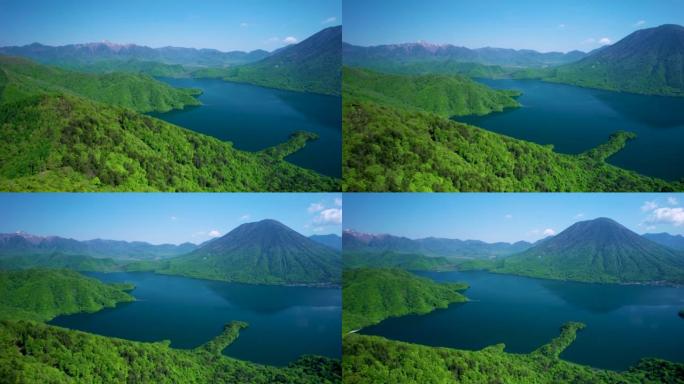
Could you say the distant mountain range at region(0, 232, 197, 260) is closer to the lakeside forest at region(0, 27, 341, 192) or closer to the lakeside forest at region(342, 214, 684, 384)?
the lakeside forest at region(0, 27, 341, 192)

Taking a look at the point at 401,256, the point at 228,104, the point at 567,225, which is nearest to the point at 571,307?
the point at 567,225

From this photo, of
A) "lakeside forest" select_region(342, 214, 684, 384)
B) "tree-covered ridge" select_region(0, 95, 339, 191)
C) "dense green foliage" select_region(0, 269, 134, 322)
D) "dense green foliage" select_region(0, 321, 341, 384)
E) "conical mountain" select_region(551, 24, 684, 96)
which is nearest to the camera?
"dense green foliage" select_region(0, 321, 341, 384)

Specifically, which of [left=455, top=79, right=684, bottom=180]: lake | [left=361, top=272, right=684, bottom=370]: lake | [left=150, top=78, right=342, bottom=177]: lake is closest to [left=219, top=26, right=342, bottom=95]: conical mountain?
[left=150, top=78, right=342, bottom=177]: lake

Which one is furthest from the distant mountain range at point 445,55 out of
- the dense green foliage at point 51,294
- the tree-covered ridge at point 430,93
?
the dense green foliage at point 51,294

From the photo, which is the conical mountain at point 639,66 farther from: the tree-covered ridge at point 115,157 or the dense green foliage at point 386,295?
the tree-covered ridge at point 115,157

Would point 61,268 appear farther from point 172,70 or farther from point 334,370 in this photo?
point 334,370

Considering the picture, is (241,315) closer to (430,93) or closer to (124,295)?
(124,295)

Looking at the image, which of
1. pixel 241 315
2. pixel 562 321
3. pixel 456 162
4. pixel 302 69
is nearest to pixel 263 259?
pixel 241 315
